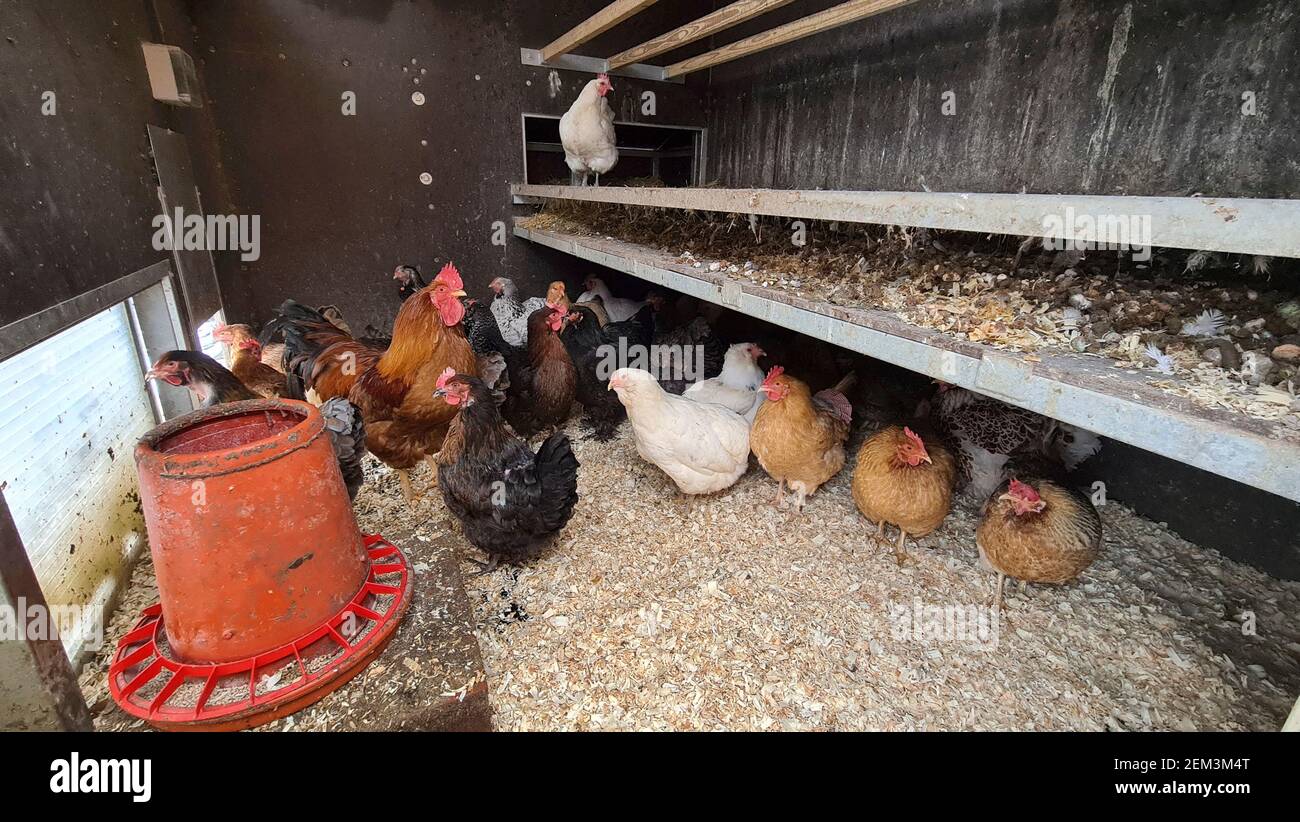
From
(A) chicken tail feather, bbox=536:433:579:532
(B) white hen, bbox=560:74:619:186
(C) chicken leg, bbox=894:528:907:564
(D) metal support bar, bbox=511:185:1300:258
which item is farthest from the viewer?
(B) white hen, bbox=560:74:619:186

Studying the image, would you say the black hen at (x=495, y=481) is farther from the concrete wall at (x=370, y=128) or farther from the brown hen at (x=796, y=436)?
the concrete wall at (x=370, y=128)

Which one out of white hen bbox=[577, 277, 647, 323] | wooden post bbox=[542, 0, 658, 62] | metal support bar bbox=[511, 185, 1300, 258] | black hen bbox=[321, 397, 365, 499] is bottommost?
black hen bbox=[321, 397, 365, 499]

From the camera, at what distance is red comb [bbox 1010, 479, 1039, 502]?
1854 mm

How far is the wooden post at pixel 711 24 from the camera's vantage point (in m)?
2.27

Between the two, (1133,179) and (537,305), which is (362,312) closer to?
Result: (537,305)

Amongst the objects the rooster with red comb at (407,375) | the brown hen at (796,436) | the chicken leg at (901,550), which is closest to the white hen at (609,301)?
the rooster with red comb at (407,375)

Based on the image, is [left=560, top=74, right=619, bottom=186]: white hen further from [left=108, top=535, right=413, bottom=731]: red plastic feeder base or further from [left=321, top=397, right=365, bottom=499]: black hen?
[left=108, top=535, right=413, bottom=731]: red plastic feeder base

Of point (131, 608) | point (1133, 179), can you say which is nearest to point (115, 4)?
point (131, 608)

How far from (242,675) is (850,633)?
6.21 ft

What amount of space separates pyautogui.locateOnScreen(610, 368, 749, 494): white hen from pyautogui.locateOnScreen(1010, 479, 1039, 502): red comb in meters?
1.13

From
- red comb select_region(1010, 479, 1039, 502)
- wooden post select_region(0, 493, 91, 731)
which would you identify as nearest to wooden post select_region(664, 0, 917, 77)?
red comb select_region(1010, 479, 1039, 502)

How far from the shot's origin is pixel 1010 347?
1.36 m

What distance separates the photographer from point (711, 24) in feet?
8.50

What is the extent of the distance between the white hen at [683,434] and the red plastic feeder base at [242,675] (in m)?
1.32
